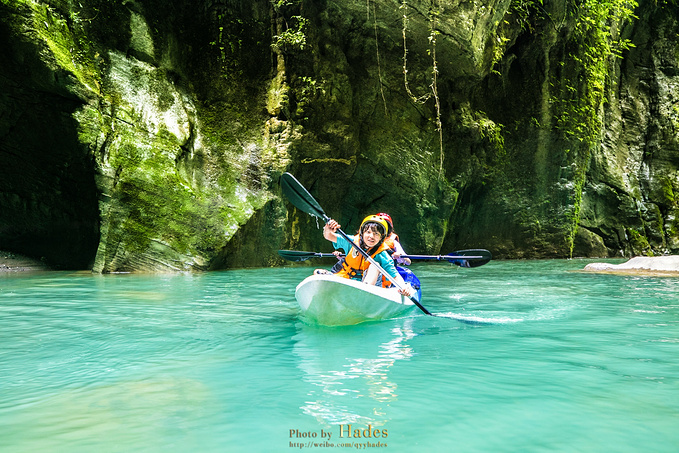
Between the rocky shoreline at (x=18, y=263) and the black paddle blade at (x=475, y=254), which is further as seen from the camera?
the rocky shoreline at (x=18, y=263)

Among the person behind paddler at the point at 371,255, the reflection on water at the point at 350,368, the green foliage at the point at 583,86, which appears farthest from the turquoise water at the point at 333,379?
the green foliage at the point at 583,86

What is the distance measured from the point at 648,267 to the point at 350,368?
8636 millimetres

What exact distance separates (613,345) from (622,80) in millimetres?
16341

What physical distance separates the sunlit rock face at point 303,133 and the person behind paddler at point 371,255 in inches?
186

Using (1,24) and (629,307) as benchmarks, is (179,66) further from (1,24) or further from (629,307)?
(629,307)

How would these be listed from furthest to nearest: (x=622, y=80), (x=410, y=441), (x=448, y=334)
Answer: (x=622, y=80)
(x=448, y=334)
(x=410, y=441)

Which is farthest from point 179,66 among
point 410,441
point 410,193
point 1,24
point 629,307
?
point 410,441

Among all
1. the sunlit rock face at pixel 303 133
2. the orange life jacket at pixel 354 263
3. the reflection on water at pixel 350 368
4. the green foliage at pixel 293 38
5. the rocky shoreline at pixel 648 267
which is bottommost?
the reflection on water at pixel 350 368

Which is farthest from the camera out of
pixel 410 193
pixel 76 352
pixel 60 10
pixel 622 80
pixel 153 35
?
pixel 622 80

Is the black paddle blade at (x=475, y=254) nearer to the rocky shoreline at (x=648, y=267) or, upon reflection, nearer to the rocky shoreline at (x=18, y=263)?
the rocky shoreline at (x=648, y=267)

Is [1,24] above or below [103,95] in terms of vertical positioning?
above

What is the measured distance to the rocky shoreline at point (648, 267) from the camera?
8969 mm

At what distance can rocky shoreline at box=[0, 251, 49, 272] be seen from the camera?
34.3ft

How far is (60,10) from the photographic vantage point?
29.3 feet
